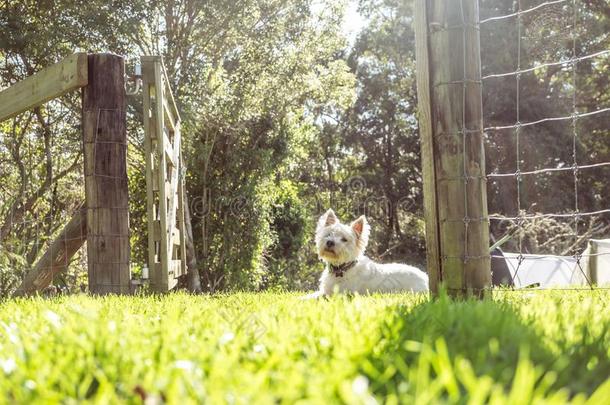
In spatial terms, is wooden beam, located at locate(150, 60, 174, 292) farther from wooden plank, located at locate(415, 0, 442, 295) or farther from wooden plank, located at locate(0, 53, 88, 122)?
wooden plank, located at locate(415, 0, 442, 295)

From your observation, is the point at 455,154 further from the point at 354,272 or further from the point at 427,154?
the point at 354,272

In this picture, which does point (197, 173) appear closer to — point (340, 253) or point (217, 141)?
point (217, 141)

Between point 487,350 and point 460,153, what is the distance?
74.8 inches

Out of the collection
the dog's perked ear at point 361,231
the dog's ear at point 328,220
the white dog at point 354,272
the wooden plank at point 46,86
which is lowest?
the white dog at point 354,272

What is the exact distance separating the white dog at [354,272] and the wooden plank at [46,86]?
2.97 metres

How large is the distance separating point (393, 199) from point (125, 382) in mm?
22739

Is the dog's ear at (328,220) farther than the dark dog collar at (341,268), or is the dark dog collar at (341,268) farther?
the dog's ear at (328,220)

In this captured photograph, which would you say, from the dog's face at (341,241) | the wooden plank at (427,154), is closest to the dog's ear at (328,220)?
the dog's face at (341,241)

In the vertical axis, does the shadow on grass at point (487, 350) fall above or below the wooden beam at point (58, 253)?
below

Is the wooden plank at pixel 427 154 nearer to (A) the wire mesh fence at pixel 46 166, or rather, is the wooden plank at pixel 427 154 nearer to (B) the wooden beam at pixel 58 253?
(B) the wooden beam at pixel 58 253

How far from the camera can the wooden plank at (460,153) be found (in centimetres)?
346

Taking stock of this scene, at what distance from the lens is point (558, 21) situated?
65.0 ft

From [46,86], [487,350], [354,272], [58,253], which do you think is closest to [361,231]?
[354,272]

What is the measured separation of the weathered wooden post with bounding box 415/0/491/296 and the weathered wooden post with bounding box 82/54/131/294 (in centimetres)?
305
